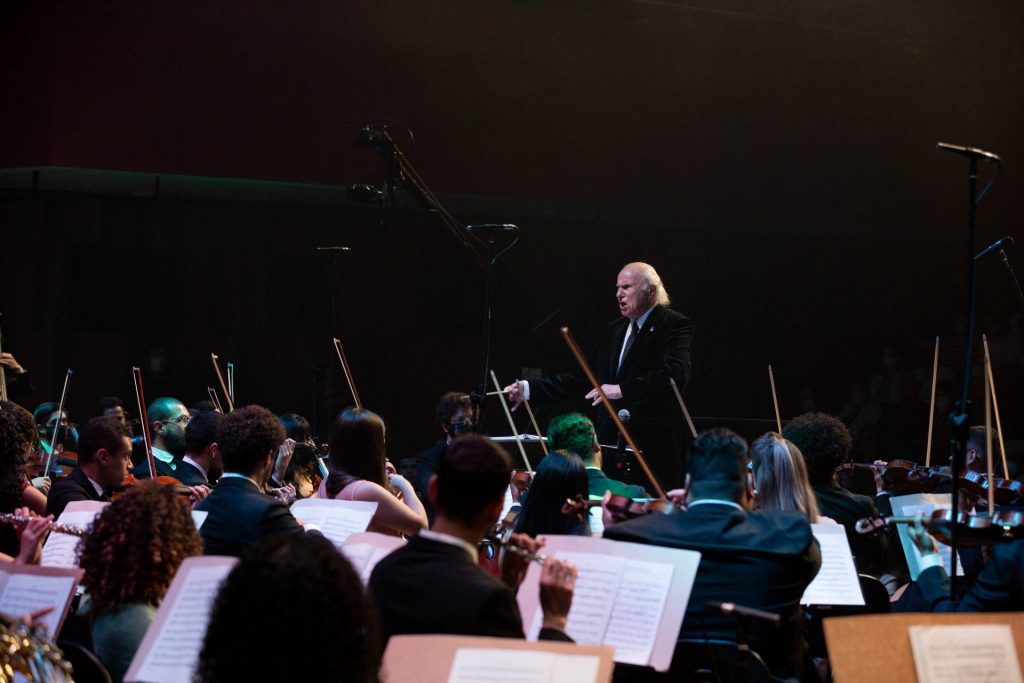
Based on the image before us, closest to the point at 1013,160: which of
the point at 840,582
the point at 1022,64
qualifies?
the point at 1022,64

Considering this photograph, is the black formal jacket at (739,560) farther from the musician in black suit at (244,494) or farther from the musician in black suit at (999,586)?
the musician in black suit at (244,494)

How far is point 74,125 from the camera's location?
7602 millimetres

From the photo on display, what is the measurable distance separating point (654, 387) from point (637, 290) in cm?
55

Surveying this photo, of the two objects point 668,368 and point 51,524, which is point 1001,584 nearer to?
point 51,524

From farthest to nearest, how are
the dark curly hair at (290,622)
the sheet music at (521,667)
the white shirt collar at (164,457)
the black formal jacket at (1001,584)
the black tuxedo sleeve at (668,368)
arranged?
1. the black tuxedo sleeve at (668,368)
2. the white shirt collar at (164,457)
3. the black formal jacket at (1001,584)
4. the sheet music at (521,667)
5. the dark curly hair at (290,622)

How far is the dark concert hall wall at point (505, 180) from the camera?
778 centimetres

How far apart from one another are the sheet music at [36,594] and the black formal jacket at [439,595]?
796mm

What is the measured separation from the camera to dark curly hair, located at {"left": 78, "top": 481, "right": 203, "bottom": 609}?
95.3 inches

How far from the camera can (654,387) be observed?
5.40 m

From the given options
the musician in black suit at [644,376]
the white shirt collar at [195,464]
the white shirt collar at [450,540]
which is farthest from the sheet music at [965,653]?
the musician in black suit at [644,376]

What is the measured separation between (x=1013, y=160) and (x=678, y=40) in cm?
310

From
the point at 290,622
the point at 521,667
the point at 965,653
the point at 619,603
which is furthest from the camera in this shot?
the point at 619,603

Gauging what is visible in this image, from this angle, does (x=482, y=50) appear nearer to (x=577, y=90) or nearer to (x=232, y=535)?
(x=577, y=90)

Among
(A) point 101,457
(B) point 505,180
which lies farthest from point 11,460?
(B) point 505,180
